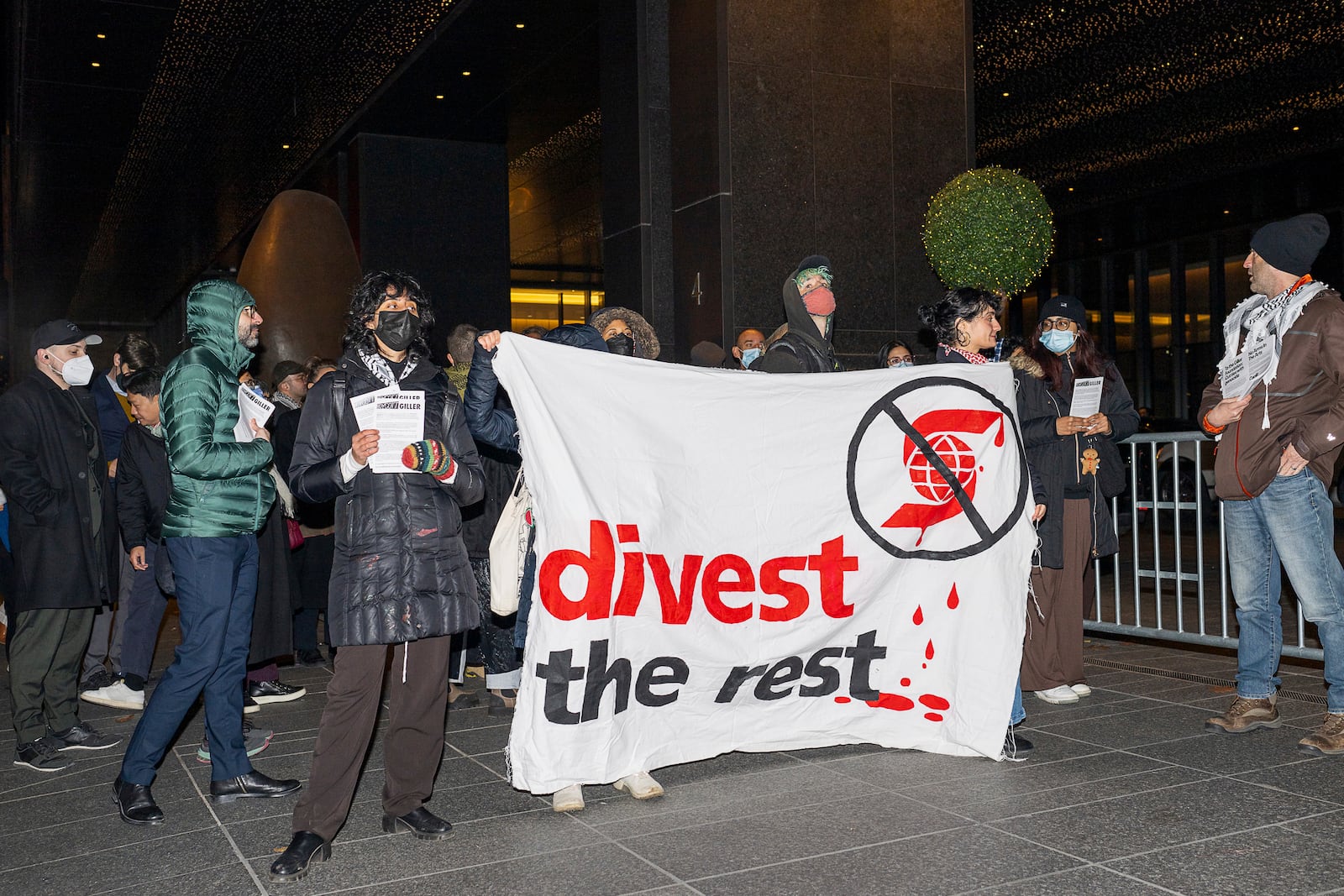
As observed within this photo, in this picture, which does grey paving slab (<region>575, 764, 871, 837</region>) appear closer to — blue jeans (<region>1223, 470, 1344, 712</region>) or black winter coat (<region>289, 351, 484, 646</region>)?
black winter coat (<region>289, 351, 484, 646</region>)

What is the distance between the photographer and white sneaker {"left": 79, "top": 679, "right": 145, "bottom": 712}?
6398 millimetres

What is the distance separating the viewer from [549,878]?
3492 millimetres


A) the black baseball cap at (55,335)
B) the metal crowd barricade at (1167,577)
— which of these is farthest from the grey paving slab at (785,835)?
the black baseball cap at (55,335)

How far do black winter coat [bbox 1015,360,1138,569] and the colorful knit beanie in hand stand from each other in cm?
300

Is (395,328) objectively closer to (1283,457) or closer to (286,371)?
(1283,457)

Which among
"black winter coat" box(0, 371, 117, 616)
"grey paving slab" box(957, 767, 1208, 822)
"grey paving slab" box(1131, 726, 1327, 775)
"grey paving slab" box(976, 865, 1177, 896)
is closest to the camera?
"grey paving slab" box(976, 865, 1177, 896)

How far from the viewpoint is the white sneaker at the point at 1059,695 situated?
19.0ft

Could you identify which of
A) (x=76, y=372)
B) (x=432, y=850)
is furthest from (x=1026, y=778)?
(x=76, y=372)

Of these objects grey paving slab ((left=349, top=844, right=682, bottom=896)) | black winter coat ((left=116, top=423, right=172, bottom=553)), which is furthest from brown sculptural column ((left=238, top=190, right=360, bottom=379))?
grey paving slab ((left=349, top=844, right=682, bottom=896))

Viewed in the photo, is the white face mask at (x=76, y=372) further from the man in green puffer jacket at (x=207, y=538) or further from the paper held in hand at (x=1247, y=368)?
the paper held in hand at (x=1247, y=368)

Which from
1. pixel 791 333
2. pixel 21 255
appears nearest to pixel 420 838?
pixel 791 333

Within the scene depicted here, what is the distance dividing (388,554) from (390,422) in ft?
1.44

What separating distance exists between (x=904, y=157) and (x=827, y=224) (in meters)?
0.91

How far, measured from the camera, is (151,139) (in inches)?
679
